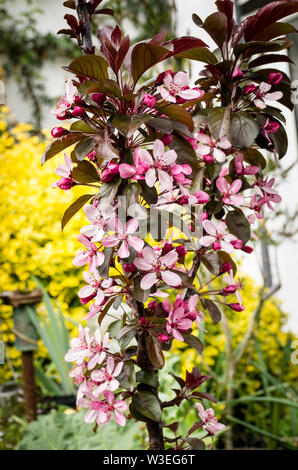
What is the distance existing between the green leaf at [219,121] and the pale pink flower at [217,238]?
14cm

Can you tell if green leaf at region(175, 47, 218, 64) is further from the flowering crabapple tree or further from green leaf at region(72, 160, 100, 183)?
green leaf at region(72, 160, 100, 183)

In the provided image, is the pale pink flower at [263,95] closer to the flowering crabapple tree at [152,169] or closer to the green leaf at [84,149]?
the flowering crabapple tree at [152,169]

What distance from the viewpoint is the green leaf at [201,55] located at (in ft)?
2.43

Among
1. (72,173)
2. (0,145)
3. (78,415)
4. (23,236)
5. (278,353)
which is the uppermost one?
(0,145)

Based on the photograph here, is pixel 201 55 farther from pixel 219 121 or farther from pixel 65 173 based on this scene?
pixel 65 173

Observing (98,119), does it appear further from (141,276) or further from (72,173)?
(141,276)

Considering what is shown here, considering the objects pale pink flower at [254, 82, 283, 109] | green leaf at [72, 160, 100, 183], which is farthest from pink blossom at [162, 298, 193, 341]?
pale pink flower at [254, 82, 283, 109]

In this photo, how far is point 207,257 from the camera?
0.80 m

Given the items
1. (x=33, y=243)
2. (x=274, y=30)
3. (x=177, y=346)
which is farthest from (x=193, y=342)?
(x=33, y=243)

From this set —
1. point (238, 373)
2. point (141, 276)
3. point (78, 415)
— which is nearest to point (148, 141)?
point (141, 276)

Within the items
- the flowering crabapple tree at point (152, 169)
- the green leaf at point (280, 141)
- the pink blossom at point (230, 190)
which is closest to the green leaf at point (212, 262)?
the flowering crabapple tree at point (152, 169)

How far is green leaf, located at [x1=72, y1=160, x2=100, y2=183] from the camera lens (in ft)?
2.37

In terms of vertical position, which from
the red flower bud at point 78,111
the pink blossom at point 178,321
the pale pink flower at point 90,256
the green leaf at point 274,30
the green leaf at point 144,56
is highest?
the green leaf at point 274,30
